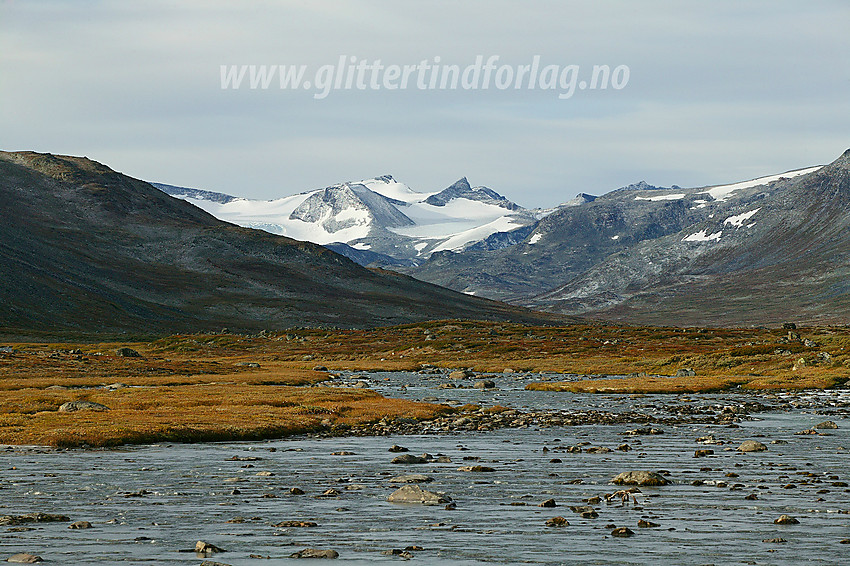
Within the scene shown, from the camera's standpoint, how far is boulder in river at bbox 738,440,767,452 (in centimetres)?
4462

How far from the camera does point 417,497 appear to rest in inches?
1262

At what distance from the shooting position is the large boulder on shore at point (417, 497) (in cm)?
3169

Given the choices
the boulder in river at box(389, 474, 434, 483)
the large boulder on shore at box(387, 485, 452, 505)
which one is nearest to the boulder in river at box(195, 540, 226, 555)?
the large boulder on shore at box(387, 485, 452, 505)

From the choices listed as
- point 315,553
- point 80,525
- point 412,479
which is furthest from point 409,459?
point 315,553

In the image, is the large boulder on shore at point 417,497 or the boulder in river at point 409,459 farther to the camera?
the boulder in river at point 409,459

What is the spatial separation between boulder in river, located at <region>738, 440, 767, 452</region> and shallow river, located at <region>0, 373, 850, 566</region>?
654 millimetres

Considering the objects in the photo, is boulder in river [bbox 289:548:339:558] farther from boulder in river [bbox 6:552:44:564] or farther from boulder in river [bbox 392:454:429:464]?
boulder in river [bbox 392:454:429:464]

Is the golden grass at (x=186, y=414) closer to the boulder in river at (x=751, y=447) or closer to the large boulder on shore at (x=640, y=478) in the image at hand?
the boulder in river at (x=751, y=447)

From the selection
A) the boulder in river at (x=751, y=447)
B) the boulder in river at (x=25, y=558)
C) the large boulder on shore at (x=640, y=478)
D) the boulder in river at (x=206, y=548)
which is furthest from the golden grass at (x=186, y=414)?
the boulder in river at (x=206, y=548)

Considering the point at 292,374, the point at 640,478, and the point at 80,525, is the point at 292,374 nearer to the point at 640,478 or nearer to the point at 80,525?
the point at 640,478

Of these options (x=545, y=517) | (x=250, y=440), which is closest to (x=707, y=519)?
(x=545, y=517)

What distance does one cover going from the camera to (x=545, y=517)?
28.5 m

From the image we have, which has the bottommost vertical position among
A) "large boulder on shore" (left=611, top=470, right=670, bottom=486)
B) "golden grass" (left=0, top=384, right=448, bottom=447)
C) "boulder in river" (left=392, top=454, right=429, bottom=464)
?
"golden grass" (left=0, top=384, right=448, bottom=447)

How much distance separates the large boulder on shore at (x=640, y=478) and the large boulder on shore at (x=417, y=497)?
24.9 ft
